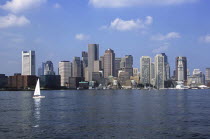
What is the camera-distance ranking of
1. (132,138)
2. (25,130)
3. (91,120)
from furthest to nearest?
1. (91,120)
2. (25,130)
3. (132,138)

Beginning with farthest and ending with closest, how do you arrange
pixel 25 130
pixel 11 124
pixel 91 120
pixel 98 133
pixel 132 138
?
pixel 91 120 → pixel 11 124 → pixel 25 130 → pixel 98 133 → pixel 132 138

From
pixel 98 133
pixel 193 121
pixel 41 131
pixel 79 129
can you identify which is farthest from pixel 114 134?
pixel 193 121

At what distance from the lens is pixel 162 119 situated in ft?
250

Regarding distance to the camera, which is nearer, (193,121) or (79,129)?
(79,129)

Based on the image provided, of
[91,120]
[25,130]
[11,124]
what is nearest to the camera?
[25,130]

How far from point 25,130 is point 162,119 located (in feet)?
102

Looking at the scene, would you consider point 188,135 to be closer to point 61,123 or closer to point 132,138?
point 132,138

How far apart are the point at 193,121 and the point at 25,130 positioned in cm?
3573

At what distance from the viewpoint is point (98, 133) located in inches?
2295

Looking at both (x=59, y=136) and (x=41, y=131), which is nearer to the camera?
(x=59, y=136)

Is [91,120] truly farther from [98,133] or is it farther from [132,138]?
[132,138]

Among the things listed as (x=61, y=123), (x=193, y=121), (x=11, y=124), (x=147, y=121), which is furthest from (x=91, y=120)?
(x=193, y=121)

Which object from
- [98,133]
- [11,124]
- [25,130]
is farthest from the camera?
[11,124]

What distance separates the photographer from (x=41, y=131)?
60.9 m
